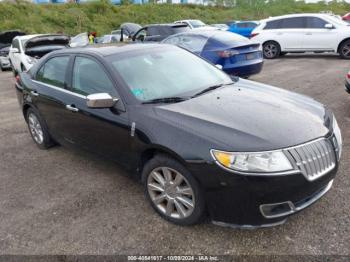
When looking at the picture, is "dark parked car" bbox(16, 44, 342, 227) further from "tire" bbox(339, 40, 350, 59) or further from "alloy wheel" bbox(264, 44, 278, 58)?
"alloy wheel" bbox(264, 44, 278, 58)

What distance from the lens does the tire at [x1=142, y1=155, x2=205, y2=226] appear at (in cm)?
270

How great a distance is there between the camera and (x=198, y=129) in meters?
2.66

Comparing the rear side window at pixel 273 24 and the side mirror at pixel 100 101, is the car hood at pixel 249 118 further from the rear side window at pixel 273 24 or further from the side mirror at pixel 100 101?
the rear side window at pixel 273 24

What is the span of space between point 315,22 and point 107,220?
11.3m

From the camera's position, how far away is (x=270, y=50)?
12828 mm

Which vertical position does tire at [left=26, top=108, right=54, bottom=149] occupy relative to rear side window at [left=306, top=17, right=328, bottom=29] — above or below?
below

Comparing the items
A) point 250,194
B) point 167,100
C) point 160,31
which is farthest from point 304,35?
point 250,194

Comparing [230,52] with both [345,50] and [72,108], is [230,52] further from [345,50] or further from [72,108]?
[345,50]

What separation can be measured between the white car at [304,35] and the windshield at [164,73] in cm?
913

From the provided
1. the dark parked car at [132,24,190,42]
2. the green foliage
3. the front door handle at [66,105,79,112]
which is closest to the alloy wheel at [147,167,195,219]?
the front door handle at [66,105,79,112]

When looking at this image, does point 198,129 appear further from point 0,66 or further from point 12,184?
point 0,66

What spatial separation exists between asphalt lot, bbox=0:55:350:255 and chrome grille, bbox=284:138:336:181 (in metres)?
0.57

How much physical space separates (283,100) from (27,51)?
960 centimetres

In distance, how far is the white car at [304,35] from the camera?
11359 millimetres
